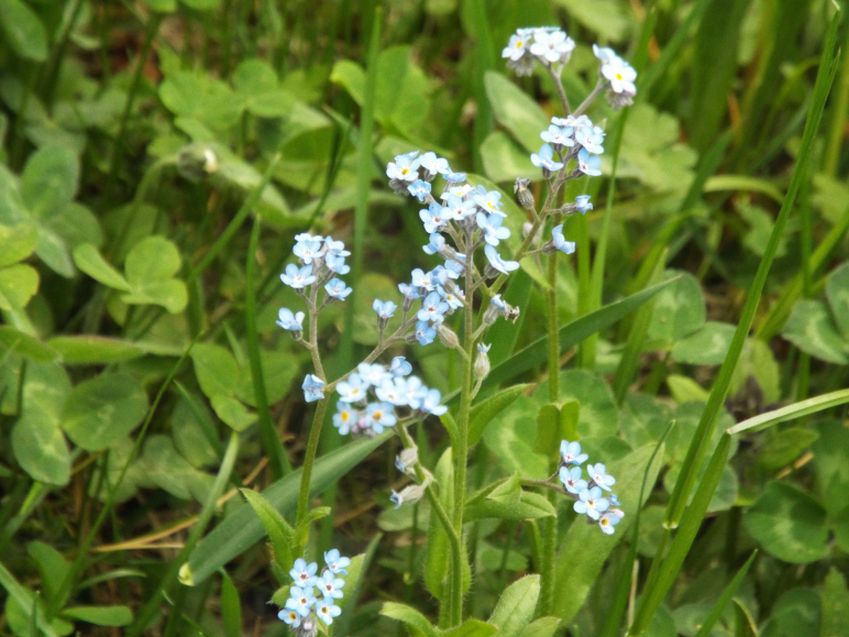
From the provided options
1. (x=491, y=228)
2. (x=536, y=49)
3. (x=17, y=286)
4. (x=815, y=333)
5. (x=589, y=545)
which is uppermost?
(x=536, y=49)

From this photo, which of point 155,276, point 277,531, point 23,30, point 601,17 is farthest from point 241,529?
point 601,17

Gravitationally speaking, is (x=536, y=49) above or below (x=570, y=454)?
above

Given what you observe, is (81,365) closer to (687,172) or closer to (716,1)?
(687,172)

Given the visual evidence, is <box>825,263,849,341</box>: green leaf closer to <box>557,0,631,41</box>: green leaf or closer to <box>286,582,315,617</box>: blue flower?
<box>557,0,631,41</box>: green leaf

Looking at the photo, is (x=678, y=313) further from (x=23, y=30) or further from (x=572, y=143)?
(x=23, y=30)

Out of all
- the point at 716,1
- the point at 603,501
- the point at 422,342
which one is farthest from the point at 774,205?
the point at 422,342

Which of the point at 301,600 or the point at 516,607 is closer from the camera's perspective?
the point at 301,600

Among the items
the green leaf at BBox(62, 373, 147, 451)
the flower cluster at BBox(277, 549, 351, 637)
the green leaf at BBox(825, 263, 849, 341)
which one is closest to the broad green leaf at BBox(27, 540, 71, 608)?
the green leaf at BBox(62, 373, 147, 451)
